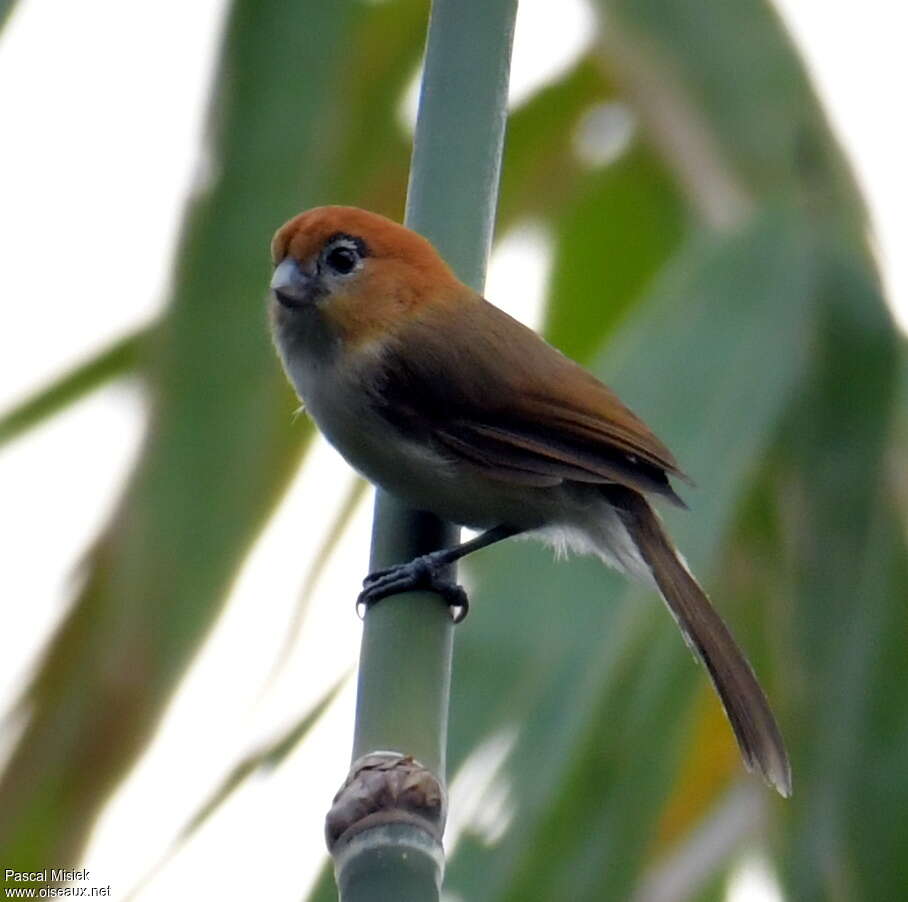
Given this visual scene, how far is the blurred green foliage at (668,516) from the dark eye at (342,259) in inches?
6.0

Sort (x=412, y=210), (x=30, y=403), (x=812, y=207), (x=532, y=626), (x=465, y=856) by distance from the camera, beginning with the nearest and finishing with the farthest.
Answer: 1. (x=465, y=856)
2. (x=532, y=626)
3. (x=412, y=210)
4. (x=812, y=207)
5. (x=30, y=403)

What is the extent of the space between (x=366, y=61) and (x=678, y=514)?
0.91m

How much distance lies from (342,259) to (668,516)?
0.69 m

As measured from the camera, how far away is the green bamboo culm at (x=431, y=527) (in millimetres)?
1314

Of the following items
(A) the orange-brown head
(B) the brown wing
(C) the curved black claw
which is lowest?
(C) the curved black claw

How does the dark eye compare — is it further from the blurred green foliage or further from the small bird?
the blurred green foliage

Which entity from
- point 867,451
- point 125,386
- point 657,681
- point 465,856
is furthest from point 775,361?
point 125,386

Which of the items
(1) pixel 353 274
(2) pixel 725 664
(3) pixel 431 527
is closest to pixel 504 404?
(1) pixel 353 274

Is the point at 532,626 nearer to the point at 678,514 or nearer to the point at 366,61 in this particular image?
the point at 678,514

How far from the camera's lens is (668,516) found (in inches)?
96.0

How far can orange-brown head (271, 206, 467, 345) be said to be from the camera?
8.73ft

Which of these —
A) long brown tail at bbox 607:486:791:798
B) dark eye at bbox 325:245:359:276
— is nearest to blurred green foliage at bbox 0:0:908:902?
long brown tail at bbox 607:486:791:798

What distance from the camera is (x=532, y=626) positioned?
6.40ft

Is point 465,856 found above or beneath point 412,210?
beneath
